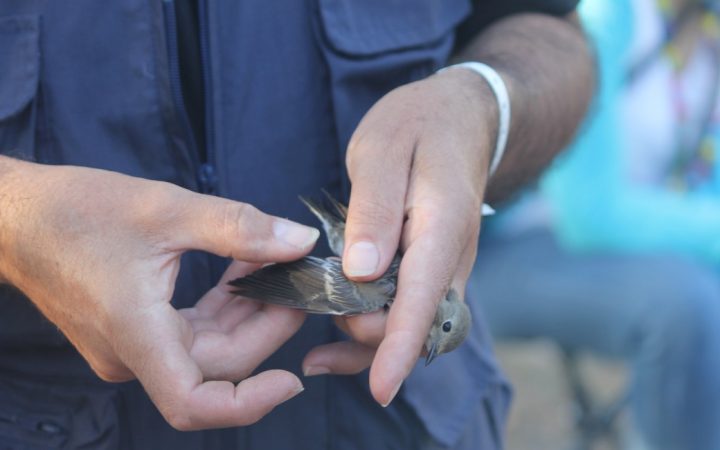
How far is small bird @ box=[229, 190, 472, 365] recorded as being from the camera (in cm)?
169

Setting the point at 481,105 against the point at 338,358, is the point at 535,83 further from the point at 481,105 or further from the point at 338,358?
the point at 338,358

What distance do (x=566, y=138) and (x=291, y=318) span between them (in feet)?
3.69

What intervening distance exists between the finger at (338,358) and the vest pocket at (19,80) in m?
0.69

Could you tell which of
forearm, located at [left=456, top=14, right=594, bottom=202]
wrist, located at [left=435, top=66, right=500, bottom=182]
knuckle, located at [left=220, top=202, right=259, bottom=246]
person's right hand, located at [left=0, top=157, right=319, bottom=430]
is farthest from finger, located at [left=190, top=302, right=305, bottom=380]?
forearm, located at [left=456, top=14, right=594, bottom=202]

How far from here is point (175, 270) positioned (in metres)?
1.55

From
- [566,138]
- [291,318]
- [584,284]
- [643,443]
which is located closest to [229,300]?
[291,318]

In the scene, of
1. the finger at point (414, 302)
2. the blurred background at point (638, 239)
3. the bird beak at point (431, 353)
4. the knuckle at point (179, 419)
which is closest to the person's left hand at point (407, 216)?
the finger at point (414, 302)

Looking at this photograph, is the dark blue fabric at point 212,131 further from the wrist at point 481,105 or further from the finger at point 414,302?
the finger at point 414,302

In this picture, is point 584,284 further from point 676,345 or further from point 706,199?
point 706,199

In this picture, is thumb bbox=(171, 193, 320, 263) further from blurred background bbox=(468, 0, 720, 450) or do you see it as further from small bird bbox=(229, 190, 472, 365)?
blurred background bbox=(468, 0, 720, 450)

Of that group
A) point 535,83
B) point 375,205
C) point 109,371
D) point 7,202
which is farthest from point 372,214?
point 535,83

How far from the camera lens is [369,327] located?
66.5 inches

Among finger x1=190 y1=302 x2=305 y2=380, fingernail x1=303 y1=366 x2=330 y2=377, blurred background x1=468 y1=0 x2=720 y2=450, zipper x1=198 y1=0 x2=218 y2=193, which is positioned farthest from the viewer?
blurred background x1=468 y1=0 x2=720 y2=450

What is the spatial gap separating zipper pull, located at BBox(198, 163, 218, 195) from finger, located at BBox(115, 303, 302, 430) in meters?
0.40
